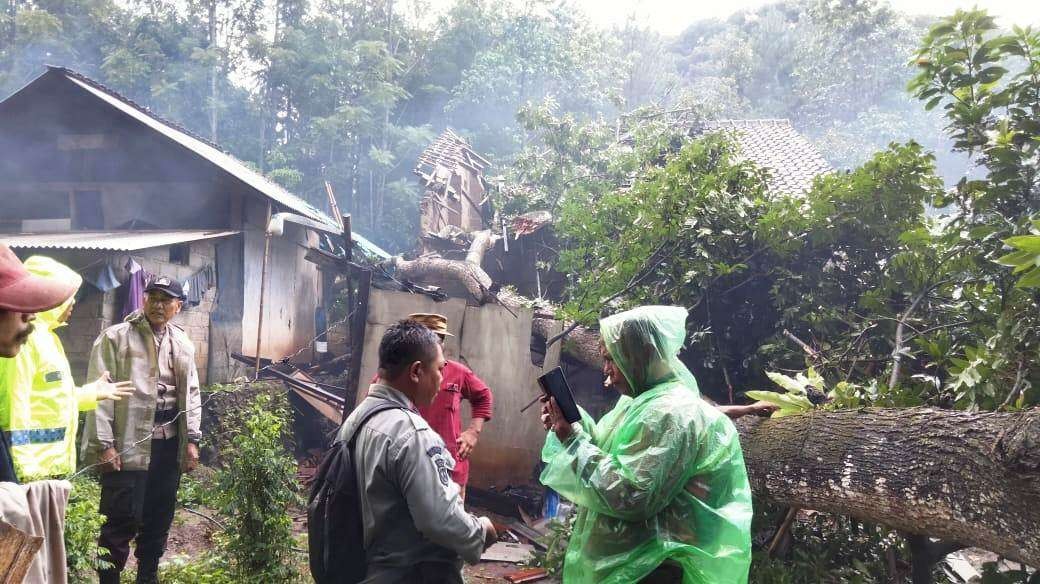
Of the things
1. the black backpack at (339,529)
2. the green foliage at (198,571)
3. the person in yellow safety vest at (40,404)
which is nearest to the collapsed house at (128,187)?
the green foliage at (198,571)

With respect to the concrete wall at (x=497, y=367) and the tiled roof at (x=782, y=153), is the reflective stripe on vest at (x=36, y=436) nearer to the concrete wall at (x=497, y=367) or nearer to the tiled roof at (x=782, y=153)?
the concrete wall at (x=497, y=367)

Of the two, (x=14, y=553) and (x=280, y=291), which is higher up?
(x=14, y=553)

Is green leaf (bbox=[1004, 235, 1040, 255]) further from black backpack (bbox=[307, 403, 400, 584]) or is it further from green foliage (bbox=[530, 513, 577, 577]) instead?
green foliage (bbox=[530, 513, 577, 577])

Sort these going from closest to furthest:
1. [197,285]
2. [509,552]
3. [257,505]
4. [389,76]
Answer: [257,505]
[509,552]
[197,285]
[389,76]

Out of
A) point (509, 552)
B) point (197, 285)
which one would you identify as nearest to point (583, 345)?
point (509, 552)

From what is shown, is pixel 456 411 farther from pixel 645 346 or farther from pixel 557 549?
pixel 645 346

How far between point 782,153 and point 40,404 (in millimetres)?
15874

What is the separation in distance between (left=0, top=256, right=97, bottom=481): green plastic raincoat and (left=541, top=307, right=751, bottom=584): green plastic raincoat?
2.19 m

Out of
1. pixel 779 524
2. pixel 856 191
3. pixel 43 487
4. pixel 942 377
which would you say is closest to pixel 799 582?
pixel 779 524

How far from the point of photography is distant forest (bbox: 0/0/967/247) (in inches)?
947

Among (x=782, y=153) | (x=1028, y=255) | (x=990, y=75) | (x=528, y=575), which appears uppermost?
(x=782, y=153)

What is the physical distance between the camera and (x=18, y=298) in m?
1.83

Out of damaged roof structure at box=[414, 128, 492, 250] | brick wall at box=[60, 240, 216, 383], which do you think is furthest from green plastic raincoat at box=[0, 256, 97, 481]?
damaged roof structure at box=[414, 128, 492, 250]

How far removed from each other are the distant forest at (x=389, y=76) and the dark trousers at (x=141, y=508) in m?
20.1
